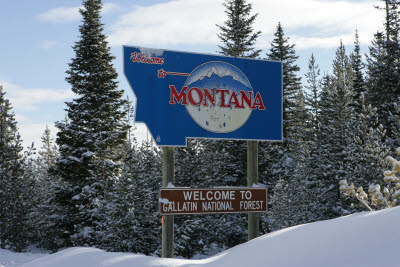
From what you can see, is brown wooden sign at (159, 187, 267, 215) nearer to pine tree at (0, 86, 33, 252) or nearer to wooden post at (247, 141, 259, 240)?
wooden post at (247, 141, 259, 240)

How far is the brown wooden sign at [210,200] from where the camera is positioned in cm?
780

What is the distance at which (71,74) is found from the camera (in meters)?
23.5

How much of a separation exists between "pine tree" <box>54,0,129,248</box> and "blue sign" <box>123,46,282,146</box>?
1310cm

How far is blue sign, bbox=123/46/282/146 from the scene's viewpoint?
7965 mm

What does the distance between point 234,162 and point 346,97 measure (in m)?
10.3

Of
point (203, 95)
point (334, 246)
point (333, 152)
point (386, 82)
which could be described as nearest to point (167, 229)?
point (203, 95)

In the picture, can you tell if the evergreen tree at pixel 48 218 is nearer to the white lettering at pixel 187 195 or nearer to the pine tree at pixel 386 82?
the white lettering at pixel 187 195

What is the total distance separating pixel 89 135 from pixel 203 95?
15.5 metres

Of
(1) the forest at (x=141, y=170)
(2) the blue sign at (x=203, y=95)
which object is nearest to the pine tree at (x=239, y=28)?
(1) the forest at (x=141, y=170)

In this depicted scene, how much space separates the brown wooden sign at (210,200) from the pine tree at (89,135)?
515 inches

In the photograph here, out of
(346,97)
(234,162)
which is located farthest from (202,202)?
(346,97)

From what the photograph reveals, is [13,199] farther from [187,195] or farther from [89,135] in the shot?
[187,195]

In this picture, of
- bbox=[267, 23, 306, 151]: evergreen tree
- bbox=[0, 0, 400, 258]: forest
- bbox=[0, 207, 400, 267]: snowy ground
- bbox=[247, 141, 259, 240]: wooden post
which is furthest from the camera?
bbox=[267, 23, 306, 151]: evergreen tree

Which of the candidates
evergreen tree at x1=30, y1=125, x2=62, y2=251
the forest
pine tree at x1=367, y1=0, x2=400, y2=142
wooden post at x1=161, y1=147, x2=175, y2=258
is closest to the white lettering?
wooden post at x1=161, y1=147, x2=175, y2=258
